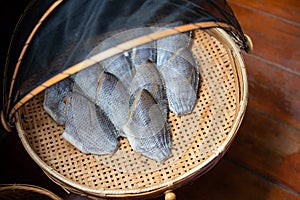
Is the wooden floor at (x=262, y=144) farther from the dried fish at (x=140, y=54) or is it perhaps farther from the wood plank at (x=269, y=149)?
the dried fish at (x=140, y=54)

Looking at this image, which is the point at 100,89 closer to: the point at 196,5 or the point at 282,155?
the point at 196,5

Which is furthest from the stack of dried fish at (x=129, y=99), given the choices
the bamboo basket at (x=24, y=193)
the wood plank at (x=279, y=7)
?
the wood plank at (x=279, y=7)

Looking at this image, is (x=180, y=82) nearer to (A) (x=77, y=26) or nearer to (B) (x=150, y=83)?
(B) (x=150, y=83)

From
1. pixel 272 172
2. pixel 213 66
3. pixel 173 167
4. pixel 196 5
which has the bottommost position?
pixel 272 172

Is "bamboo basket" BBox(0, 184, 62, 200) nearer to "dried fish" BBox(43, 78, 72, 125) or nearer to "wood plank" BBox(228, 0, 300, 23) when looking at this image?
"dried fish" BBox(43, 78, 72, 125)

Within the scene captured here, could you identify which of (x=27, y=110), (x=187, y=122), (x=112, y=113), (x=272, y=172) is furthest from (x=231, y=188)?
(x=27, y=110)
